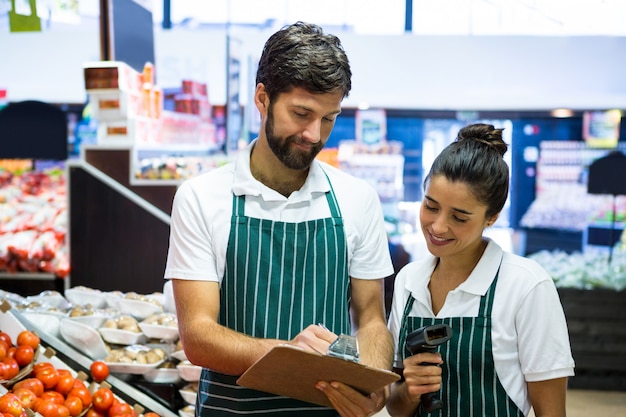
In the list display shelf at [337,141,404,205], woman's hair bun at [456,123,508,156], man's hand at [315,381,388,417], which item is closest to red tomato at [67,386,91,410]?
man's hand at [315,381,388,417]

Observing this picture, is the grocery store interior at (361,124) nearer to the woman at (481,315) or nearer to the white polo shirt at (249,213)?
the white polo shirt at (249,213)

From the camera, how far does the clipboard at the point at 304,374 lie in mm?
1470

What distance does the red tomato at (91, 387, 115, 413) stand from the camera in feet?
9.53

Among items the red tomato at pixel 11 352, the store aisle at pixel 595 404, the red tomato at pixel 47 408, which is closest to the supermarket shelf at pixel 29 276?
the red tomato at pixel 11 352

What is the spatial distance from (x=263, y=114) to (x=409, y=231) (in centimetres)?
579

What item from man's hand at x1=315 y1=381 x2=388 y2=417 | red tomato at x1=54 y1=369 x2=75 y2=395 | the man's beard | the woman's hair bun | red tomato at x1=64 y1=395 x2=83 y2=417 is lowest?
red tomato at x1=64 y1=395 x2=83 y2=417

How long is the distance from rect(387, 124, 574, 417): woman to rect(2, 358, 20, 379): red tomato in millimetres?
1596

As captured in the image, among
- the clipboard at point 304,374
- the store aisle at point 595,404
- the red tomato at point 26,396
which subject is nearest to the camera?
the clipboard at point 304,374

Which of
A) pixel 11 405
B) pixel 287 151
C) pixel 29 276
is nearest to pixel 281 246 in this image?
pixel 287 151

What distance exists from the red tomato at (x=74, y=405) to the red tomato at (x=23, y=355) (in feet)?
0.85

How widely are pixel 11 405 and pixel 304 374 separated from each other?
1.27 m

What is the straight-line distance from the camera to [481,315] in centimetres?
177

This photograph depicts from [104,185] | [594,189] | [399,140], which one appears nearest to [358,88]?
[399,140]

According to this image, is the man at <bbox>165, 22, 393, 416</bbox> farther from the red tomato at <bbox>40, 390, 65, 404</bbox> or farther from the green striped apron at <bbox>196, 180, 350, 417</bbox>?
the red tomato at <bbox>40, 390, 65, 404</bbox>
